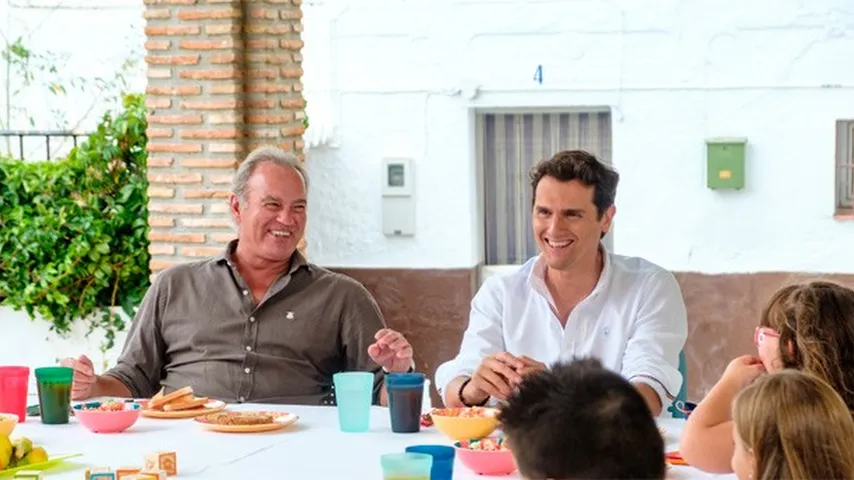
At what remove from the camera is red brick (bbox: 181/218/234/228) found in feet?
21.1

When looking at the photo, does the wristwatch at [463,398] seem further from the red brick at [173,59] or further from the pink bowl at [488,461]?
the red brick at [173,59]

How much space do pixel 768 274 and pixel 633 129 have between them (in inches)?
46.3

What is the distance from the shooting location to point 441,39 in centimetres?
909

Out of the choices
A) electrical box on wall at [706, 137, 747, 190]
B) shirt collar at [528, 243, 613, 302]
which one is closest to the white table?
shirt collar at [528, 243, 613, 302]

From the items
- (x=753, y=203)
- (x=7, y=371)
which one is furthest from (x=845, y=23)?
(x=7, y=371)

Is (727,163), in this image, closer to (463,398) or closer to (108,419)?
(463,398)

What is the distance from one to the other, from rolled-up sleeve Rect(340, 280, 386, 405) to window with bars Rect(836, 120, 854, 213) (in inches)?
203

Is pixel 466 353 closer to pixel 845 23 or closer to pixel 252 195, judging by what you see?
pixel 252 195

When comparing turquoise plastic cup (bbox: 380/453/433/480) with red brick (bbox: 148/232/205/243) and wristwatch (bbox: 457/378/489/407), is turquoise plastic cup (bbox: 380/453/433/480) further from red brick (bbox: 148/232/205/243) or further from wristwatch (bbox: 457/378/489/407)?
red brick (bbox: 148/232/205/243)

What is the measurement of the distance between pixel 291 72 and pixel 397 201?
2606mm

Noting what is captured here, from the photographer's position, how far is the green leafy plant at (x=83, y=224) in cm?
715

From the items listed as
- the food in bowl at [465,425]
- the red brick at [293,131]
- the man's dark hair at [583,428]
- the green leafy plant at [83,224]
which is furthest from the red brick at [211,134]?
the man's dark hair at [583,428]

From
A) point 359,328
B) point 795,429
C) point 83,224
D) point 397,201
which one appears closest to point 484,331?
point 359,328

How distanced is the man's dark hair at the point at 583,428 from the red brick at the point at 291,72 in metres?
5.16
